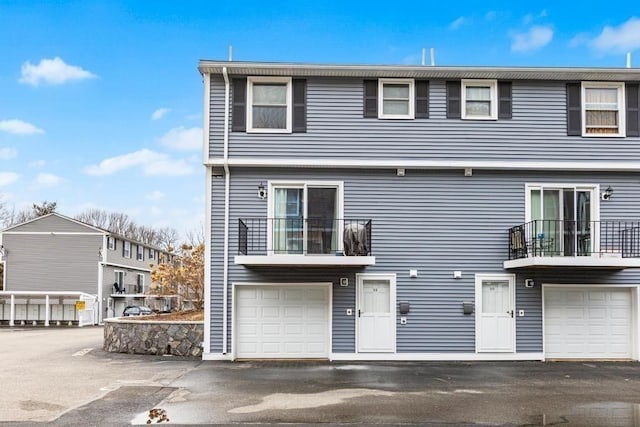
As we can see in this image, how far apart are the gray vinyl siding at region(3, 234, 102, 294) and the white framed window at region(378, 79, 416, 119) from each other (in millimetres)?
26292

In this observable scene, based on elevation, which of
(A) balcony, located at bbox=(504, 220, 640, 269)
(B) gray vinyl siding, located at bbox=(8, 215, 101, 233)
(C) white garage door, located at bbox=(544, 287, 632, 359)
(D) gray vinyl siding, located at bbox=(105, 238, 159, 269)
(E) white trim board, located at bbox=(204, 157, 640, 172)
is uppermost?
(E) white trim board, located at bbox=(204, 157, 640, 172)

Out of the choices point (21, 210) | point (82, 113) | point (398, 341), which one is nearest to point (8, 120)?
point (21, 210)

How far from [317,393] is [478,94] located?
8.47 m

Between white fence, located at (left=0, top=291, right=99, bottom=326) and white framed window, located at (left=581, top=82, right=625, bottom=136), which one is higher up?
white framed window, located at (left=581, top=82, right=625, bottom=136)

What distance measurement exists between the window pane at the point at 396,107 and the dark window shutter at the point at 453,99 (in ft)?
3.26

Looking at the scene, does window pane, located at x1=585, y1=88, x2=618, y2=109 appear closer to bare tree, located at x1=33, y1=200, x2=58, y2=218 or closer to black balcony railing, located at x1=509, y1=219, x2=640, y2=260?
black balcony railing, located at x1=509, y1=219, x2=640, y2=260

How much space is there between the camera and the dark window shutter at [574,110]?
49.8 ft

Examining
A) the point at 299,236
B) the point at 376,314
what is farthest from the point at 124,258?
the point at 376,314

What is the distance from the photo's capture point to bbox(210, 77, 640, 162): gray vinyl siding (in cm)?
1500

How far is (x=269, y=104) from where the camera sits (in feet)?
49.6

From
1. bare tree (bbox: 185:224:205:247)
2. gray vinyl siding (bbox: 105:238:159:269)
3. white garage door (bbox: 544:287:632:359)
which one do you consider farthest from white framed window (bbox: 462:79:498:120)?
gray vinyl siding (bbox: 105:238:159:269)

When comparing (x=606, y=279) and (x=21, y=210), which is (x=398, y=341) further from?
(x=21, y=210)

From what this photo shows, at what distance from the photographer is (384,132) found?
15.1 metres

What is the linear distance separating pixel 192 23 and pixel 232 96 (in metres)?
5.30
